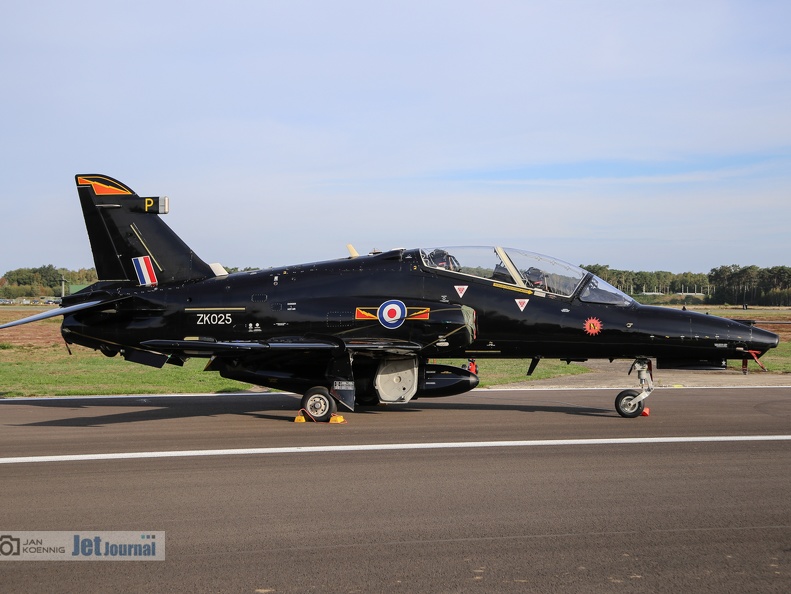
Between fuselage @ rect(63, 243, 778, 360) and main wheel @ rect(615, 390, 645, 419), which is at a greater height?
fuselage @ rect(63, 243, 778, 360)

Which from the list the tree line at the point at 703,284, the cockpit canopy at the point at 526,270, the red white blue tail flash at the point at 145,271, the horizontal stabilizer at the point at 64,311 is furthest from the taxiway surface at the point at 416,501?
the tree line at the point at 703,284

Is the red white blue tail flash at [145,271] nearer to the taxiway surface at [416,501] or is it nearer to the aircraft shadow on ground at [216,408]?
the aircraft shadow on ground at [216,408]

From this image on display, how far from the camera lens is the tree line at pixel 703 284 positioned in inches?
4836

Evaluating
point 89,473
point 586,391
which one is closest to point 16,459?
point 89,473

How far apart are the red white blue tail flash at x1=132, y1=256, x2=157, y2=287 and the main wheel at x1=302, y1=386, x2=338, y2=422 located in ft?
14.5

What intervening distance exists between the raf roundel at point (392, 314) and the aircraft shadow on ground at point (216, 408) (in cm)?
177

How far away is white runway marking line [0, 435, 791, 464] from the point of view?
1012 cm

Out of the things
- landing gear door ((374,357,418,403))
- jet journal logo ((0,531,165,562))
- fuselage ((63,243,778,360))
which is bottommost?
jet journal logo ((0,531,165,562))

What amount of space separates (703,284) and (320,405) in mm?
148853

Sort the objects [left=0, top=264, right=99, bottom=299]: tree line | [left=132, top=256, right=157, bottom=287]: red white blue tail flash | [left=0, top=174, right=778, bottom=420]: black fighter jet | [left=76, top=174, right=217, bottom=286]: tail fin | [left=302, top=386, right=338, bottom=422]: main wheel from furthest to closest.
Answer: [left=0, top=264, right=99, bottom=299]: tree line, [left=76, top=174, right=217, bottom=286]: tail fin, [left=132, top=256, right=157, bottom=287]: red white blue tail flash, [left=0, top=174, right=778, bottom=420]: black fighter jet, [left=302, top=386, right=338, bottom=422]: main wheel

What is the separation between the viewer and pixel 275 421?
13805 mm

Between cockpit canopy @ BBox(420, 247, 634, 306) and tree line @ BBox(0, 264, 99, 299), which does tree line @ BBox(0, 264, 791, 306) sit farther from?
cockpit canopy @ BBox(420, 247, 634, 306)

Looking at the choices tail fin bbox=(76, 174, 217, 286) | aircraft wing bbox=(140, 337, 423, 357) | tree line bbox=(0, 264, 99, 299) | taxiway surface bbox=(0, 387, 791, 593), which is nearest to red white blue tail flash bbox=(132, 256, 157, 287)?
tail fin bbox=(76, 174, 217, 286)

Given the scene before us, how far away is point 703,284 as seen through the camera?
149875 mm
